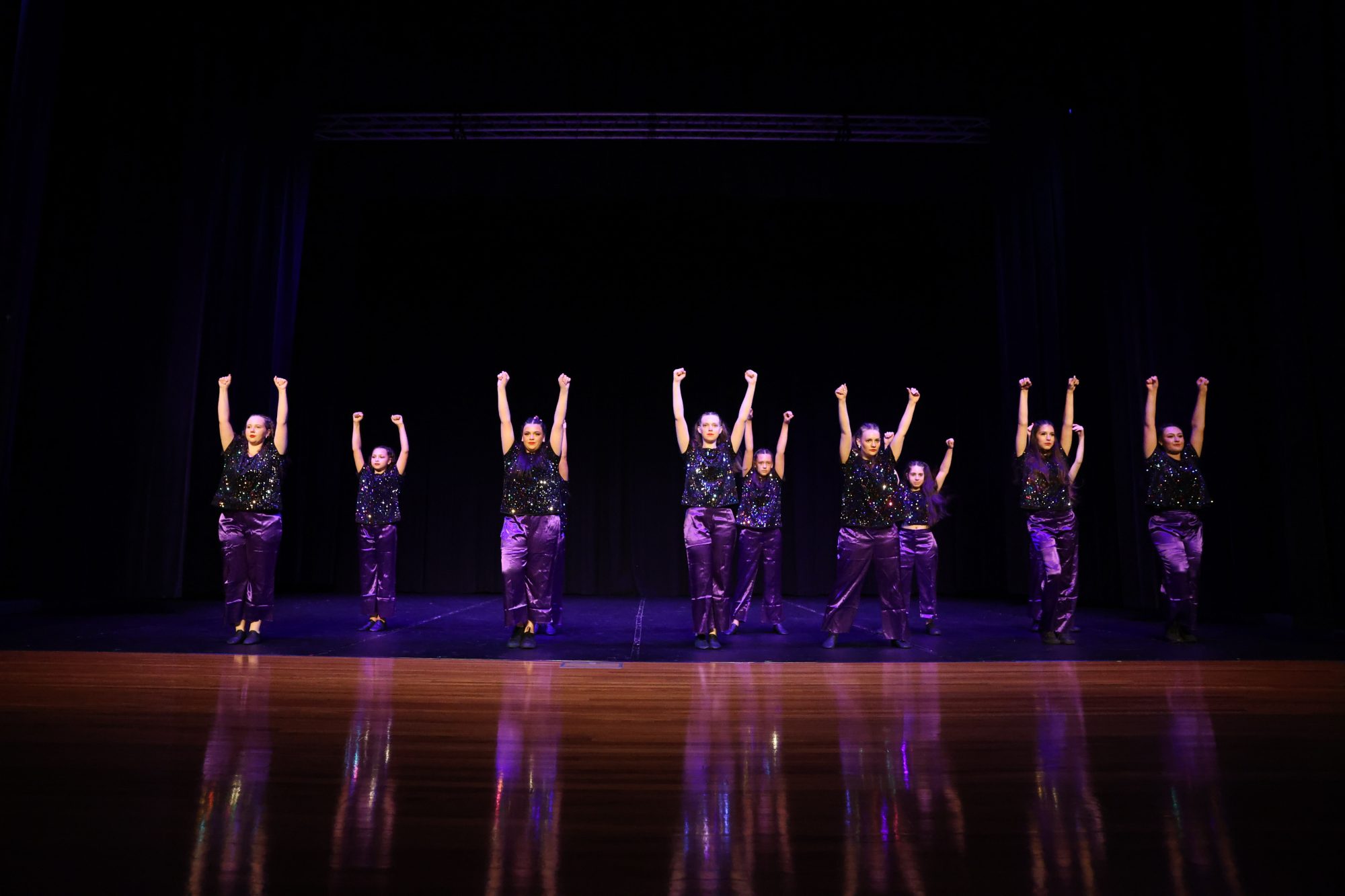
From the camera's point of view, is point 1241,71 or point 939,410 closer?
point 1241,71

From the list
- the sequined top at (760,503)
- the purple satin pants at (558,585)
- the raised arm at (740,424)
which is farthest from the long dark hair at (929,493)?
the purple satin pants at (558,585)

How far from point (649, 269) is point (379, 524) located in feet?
17.9

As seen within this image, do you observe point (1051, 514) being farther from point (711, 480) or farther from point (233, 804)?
point (233, 804)

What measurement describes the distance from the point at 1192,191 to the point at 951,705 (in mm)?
6543

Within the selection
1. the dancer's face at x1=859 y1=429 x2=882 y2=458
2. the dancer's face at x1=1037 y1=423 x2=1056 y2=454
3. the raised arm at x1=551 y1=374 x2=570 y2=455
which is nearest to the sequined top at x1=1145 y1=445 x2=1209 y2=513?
the dancer's face at x1=1037 y1=423 x2=1056 y2=454

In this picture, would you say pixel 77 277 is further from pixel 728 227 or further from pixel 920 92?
pixel 920 92

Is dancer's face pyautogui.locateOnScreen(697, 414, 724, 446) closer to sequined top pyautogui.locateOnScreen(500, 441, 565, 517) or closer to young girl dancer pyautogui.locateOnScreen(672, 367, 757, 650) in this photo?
young girl dancer pyautogui.locateOnScreen(672, 367, 757, 650)

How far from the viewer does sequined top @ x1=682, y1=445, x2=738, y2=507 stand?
5.19 meters

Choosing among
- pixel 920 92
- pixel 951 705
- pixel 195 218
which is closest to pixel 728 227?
pixel 920 92

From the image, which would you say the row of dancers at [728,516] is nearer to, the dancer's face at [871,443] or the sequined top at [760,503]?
the dancer's face at [871,443]

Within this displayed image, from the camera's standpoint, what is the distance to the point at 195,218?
7.95m

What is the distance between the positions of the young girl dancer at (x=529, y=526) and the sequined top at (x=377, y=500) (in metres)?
1.79

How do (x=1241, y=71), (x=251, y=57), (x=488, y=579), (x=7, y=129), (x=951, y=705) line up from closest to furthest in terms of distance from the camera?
(x=951, y=705)
(x=7, y=129)
(x=1241, y=71)
(x=251, y=57)
(x=488, y=579)

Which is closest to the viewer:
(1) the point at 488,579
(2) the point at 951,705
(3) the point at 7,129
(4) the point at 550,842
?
(4) the point at 550,842
